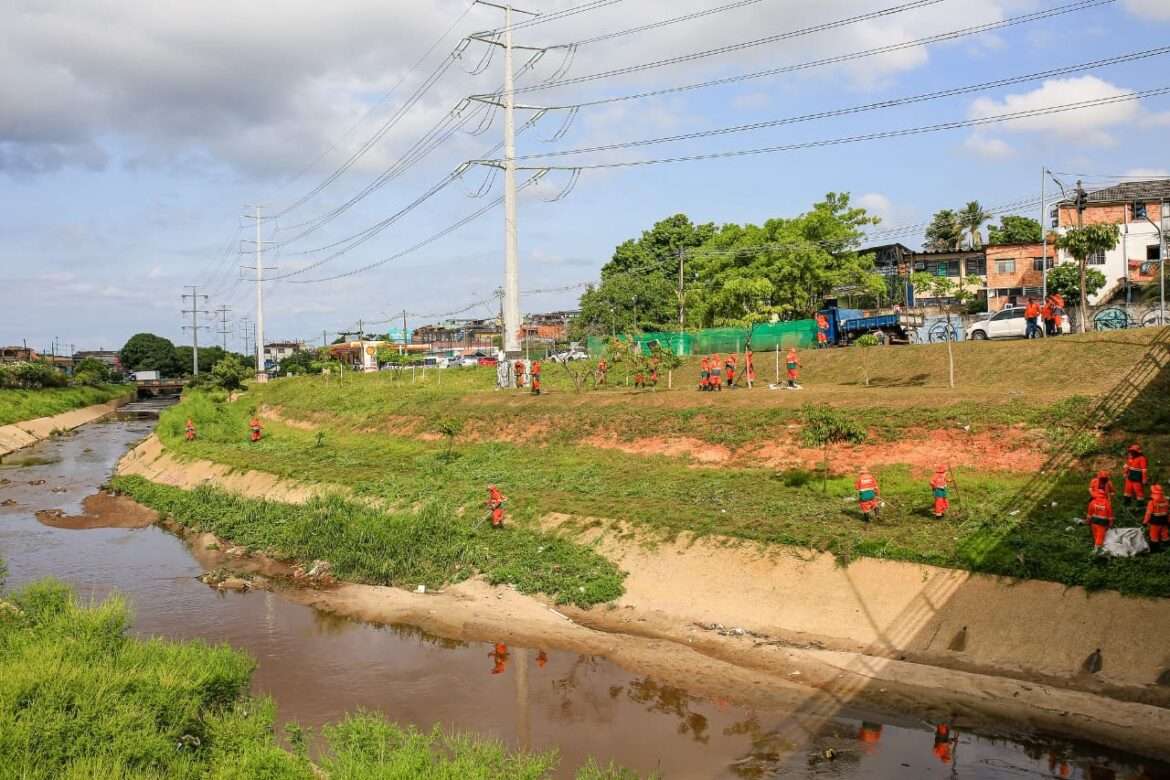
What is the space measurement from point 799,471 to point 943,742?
14.4 m

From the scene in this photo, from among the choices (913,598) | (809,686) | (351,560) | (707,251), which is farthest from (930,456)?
(707,251)

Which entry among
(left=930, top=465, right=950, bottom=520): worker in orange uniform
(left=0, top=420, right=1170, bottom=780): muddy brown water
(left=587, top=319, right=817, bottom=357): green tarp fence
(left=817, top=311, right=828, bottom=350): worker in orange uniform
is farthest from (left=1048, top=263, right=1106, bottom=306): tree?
(left=0, top=420, right=1170, bottom=780): muddy brown water

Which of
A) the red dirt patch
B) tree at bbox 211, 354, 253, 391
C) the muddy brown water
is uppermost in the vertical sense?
tree at bbox 211, 354, 253, 391

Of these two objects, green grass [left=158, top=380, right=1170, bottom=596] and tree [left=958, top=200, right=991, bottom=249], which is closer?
green grass [left=158, top=380, right=1170, bottom=596]

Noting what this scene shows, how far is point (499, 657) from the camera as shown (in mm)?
21828

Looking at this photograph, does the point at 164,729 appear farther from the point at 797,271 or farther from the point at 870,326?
the point at 797,271

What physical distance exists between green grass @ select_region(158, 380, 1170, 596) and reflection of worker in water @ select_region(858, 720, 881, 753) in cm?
583

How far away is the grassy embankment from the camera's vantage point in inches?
896

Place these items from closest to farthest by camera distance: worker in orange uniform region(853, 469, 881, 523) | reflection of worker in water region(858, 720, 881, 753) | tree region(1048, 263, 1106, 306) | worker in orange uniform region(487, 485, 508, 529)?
reflection of worker in water region(858, 720, 881, 753)
worker in orange uniform region(853, 469, 881, 523)
worker in orange uniform region(487, 485, 508, 529)
tree region(1048, 263, 1106, 306)

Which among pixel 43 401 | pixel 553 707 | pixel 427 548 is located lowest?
pixel 553 707

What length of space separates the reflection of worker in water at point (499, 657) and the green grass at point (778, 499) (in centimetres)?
639

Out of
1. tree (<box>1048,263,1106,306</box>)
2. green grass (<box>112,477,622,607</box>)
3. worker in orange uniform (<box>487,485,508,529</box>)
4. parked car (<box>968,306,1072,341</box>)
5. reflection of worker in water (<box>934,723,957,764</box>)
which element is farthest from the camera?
tree (<box>1048,263,1106,306</box>)

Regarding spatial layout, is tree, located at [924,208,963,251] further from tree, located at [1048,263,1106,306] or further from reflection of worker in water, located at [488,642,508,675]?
reflection of worker in water, located at [488,642,508,675]

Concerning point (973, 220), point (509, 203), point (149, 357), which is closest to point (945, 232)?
point (973, 220)
